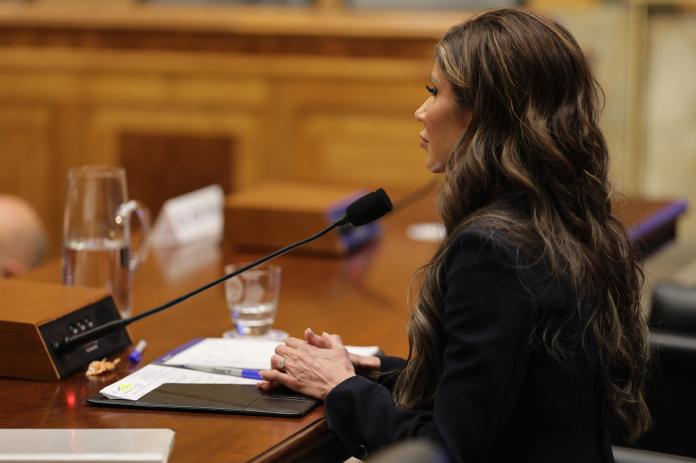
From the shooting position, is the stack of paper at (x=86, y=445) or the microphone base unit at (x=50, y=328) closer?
the stack of paper at (x=86, y=445)

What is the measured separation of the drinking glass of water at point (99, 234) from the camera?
220cm

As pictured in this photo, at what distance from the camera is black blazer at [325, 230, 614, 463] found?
59.3 inches

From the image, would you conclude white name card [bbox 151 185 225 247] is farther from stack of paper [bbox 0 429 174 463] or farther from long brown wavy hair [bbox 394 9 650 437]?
stack of paper [bbox 0 429 174 463]

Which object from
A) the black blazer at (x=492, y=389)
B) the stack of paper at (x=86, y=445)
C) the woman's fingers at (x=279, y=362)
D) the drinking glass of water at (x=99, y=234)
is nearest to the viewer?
the stack of paper at (x=86, y=445)

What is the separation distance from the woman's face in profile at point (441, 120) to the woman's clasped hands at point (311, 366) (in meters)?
0.30

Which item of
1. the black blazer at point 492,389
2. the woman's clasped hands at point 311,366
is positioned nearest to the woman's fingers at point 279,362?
the woman's clasped hands at point 311,366

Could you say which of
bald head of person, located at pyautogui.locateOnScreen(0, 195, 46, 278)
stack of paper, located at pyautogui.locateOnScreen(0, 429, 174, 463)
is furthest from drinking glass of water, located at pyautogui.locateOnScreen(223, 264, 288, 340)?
bald head of person, located at pyautogui.locateOnScreen(0, 195, 46, 278)

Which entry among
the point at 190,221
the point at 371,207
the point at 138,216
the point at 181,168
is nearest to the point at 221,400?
the point at 371,207

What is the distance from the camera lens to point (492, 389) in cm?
150

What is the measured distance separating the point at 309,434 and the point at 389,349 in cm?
47

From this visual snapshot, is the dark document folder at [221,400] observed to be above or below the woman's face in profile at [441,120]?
below

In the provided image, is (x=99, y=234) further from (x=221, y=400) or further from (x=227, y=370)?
(x=221, y=400)

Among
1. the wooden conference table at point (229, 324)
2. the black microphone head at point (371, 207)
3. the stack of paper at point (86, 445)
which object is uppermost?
the black microphone head at point (371, 207)

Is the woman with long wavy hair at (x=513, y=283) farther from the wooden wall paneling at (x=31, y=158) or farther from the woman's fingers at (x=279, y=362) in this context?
the wooden wall paneling at (x=31, y=158)
